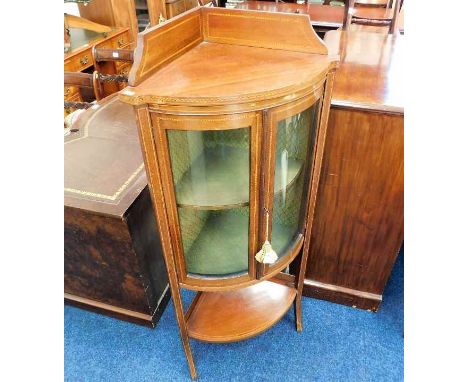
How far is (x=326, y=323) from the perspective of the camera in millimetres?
1458

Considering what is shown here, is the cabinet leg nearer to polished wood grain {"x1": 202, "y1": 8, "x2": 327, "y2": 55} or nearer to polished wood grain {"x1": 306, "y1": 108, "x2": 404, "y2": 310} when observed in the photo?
polished wood grain {"x1": 306, "y1": 108, "x2": 404, "y2": 310}

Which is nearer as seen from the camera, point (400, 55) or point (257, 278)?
Result: point (257, 278)

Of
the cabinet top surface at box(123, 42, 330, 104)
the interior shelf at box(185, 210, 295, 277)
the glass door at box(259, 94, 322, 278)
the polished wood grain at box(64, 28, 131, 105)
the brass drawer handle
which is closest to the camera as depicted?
the cabinet top surface at box(123, 42, 330, 104)

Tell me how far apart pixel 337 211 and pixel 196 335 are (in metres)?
0.64

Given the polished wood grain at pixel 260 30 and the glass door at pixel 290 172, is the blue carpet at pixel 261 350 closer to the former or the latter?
the glass door at pixel 290 172

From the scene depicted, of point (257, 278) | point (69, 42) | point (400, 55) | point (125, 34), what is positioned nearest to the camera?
point (257, 278)

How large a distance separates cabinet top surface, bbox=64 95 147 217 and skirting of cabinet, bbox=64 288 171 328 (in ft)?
1.72

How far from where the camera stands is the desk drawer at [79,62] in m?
2.21

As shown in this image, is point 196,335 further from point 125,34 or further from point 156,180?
point 125,34

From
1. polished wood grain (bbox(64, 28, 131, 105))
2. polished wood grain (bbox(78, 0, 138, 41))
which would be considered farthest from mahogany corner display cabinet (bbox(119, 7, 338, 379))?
polished wood grain (bbox(78, 0, 138, 41))

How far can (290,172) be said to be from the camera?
0.93m

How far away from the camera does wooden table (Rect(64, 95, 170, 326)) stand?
3.91 ft

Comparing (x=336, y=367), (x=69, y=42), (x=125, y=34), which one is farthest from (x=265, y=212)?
(x=125, y=34)

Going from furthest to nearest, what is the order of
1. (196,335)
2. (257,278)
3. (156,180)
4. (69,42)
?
(69,42) → (196,335) → (257,278) → (156,180)
